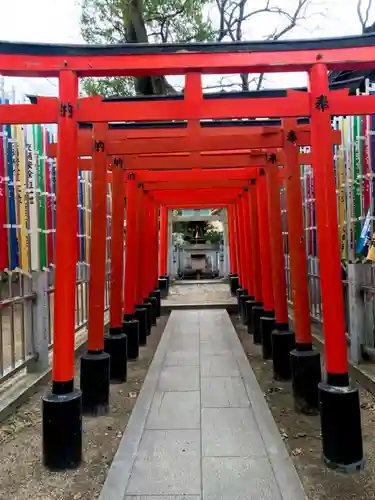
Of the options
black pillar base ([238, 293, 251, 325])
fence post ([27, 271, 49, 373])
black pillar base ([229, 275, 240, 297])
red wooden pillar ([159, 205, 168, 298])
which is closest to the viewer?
fence post ([27, 271, 49, 373])

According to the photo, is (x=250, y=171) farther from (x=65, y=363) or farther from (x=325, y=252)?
(x=65, y=363)

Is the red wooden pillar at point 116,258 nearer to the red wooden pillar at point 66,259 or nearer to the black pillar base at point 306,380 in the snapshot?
the red wooden pillar at point 66,259

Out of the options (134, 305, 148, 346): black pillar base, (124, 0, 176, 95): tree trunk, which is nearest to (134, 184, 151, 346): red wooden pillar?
(134, 305, 148, 346): black pillar base

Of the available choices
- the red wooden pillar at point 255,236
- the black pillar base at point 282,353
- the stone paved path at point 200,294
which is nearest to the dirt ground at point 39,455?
the black pillar base at point 282,353

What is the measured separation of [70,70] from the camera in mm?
3387

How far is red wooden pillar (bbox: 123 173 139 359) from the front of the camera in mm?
6543

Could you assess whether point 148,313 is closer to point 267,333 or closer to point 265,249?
point 267,333

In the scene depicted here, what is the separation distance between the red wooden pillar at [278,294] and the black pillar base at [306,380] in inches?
37.3

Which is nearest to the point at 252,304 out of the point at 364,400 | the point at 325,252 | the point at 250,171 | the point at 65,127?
the point at 250,171

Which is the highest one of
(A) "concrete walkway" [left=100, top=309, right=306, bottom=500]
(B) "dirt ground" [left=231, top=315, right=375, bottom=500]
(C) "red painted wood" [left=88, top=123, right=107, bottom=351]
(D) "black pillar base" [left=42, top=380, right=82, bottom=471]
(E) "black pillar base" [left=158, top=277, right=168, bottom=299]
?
(C) "red painted wood" [left=88, top=123, right=107, bottom=351]

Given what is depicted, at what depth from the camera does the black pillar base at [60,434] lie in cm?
315

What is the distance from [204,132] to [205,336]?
416 centimetres

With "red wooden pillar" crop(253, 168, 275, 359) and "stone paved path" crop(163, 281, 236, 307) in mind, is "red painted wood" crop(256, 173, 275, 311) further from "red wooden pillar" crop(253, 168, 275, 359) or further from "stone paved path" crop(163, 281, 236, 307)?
"stone paved path" crop(163, 281, 236, 307)

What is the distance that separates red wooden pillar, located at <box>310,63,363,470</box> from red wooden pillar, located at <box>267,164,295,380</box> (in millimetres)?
2029
